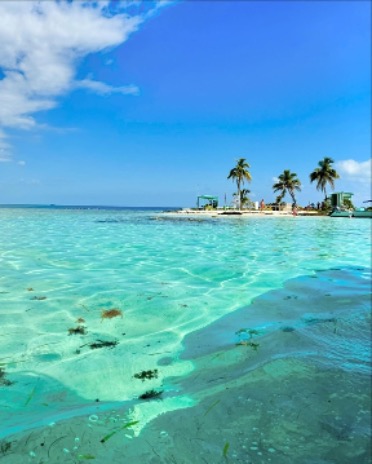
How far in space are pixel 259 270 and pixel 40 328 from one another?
6.15m

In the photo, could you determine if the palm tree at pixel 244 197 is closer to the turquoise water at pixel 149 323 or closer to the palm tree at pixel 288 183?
the palm tree at pixel 288 183

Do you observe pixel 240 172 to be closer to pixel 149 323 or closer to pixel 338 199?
pixel 338 199

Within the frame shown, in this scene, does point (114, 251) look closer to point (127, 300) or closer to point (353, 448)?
point (127, 300)

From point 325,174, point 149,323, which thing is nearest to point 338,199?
point 325,174

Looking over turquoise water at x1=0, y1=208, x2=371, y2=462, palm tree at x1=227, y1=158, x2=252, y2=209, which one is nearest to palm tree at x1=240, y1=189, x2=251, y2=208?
palm tree at x1=227, y1=158, x2=252, y2=209

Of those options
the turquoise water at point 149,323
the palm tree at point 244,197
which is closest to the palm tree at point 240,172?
the palm tree at point 244,197

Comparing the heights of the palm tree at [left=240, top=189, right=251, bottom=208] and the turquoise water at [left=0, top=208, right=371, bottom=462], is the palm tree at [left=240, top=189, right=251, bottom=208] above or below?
above

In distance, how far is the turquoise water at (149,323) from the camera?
3.33 m

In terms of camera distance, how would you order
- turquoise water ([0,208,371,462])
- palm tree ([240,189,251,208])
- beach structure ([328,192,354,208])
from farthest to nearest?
1. palm tree ([240,189,251,208])
2. beach structure ([328,192,354,208])
3. turquoise water ([0,208,371,462])

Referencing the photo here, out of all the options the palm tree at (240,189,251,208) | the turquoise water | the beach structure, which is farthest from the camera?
the palm tree at (240,189,251,208)

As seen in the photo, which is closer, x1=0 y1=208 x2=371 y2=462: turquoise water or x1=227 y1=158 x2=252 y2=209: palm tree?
x1=0 y1=208 x2=371 y2=462: turquoise water

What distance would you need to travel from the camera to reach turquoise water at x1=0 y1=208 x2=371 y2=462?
131 inches

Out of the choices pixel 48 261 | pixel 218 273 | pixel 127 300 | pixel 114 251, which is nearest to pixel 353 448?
pixel 127 300

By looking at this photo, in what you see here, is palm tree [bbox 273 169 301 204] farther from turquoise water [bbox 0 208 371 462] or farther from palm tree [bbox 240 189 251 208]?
turquoise water [bbox 0 208 371 462]
